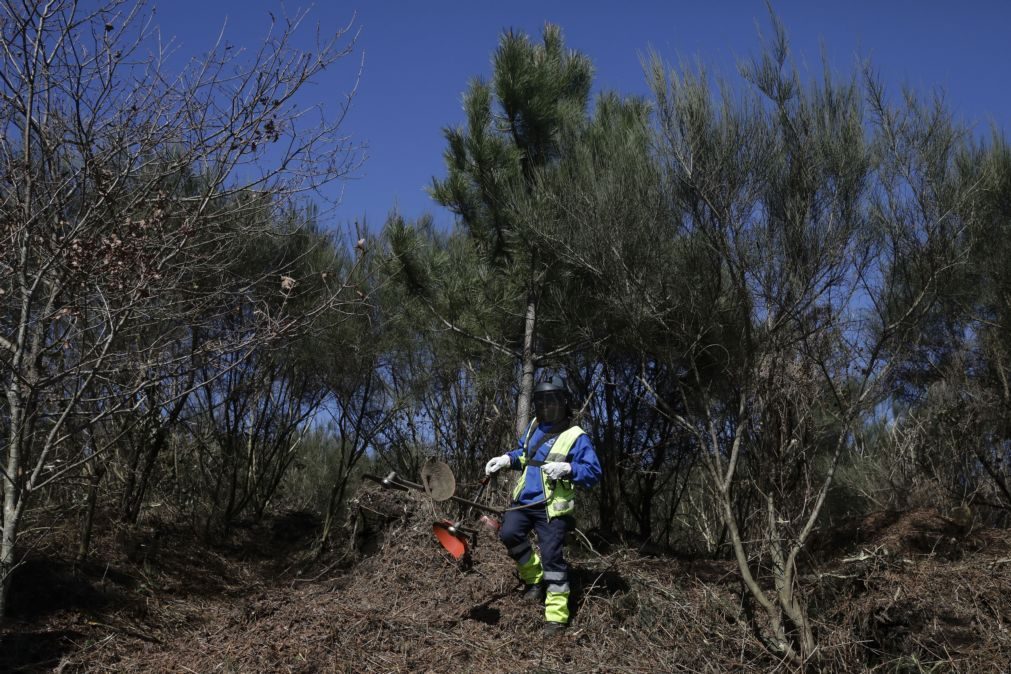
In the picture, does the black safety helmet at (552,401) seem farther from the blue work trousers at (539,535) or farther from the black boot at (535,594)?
the black boot at (535,594)

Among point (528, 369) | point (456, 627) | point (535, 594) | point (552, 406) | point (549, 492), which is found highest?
point (528, 369)

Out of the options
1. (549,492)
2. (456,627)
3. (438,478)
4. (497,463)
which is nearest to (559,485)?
(549,492)

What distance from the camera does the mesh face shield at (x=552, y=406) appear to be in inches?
266

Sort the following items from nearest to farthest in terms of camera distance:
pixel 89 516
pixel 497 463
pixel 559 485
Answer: pixel 559 485 < pixel 497 463 < pixel 89 516

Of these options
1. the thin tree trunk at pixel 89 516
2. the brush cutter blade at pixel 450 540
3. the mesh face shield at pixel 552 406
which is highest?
the mesh face shield at pixel 552 406

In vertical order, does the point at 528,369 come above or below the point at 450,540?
above

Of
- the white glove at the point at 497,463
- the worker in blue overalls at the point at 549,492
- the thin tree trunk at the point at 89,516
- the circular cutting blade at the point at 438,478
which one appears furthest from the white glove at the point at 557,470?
the thin tree trunk at the point at 89,516

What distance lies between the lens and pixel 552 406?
6.75 m

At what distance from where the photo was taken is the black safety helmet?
6.74m

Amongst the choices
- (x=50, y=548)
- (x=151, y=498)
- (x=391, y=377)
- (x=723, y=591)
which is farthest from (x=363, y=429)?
(x=723, y=591)

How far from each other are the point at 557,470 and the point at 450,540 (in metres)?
1.13

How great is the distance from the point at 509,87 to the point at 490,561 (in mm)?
4781

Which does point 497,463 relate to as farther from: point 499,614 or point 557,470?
point 499,614

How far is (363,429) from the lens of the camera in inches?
474
